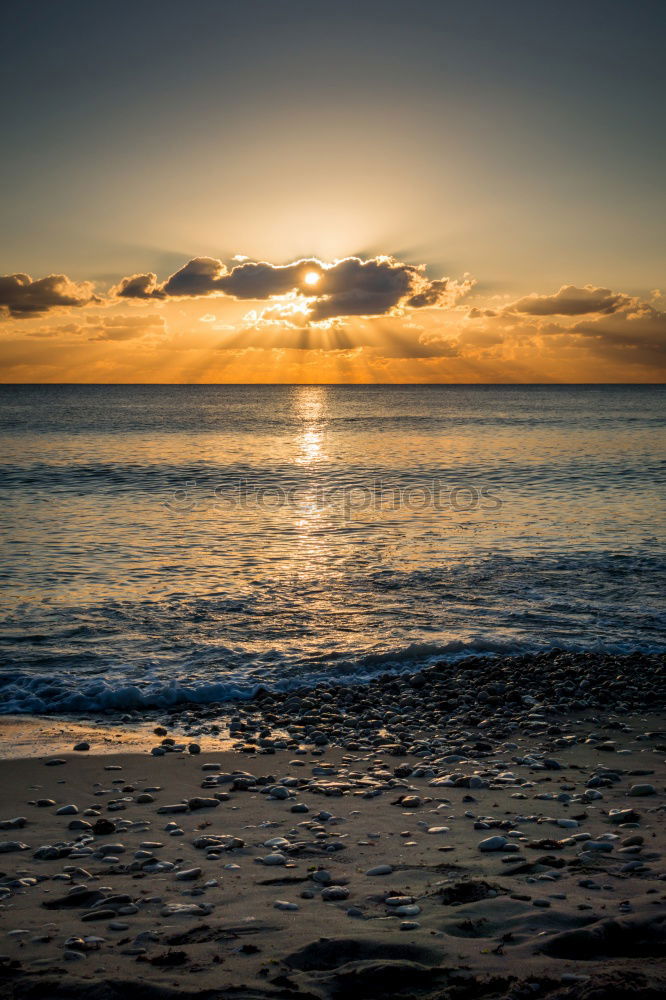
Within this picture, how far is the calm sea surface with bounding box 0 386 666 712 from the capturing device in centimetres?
1199

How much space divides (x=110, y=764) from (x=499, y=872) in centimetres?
450

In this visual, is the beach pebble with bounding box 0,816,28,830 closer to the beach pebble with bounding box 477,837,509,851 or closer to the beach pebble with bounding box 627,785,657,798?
the beach pebble with bounding box 477,837,509,851

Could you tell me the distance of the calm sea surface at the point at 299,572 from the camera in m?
12.0

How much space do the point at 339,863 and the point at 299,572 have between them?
12.0m

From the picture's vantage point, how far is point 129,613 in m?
14.3

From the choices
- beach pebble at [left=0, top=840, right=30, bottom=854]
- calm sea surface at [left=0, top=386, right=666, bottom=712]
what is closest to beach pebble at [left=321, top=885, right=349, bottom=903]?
beach pebble at [left=0, top=840, right=30, bottom=854]

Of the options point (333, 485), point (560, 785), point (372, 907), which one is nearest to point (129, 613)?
point (560, 785)

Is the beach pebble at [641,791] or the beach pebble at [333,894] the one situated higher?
the beach pebble at [333,894]

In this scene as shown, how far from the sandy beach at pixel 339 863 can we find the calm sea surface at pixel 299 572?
284 centimetres

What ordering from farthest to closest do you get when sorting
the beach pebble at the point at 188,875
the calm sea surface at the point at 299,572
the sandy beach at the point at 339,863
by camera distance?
the calm sea surface at the point at 299,572 < the beach pebble at the point at 188,875 < the sandy beach at the point at 339,863

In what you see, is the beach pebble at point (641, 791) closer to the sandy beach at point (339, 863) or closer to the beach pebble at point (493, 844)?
the sandy beach at point (339, 863)

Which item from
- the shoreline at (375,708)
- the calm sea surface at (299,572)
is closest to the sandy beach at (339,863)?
the shoreline at (375,708)

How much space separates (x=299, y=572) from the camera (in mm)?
17609

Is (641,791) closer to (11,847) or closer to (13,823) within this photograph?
(11,847)
